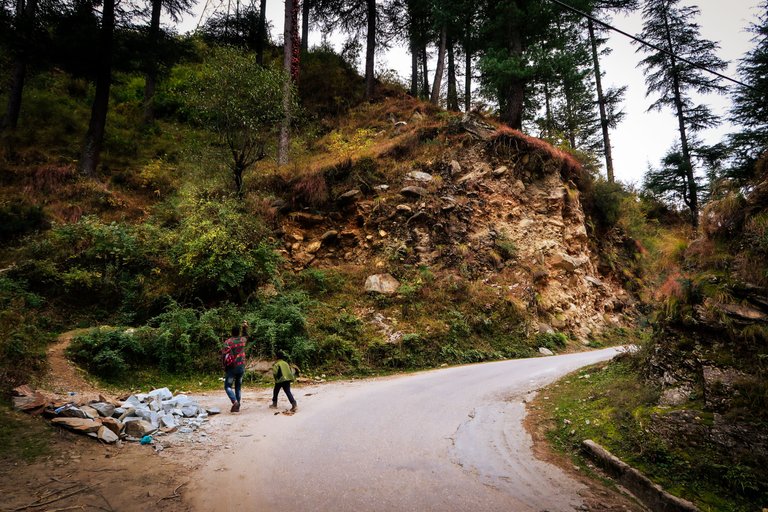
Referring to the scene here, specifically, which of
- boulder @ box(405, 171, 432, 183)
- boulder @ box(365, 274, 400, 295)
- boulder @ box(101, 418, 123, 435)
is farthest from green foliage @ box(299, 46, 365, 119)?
boulder @ box(101, 418, 123, 435)

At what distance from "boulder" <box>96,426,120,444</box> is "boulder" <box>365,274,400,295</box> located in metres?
9.35

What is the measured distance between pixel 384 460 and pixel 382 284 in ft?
30.2

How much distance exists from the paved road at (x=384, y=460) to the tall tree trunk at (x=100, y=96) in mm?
14966

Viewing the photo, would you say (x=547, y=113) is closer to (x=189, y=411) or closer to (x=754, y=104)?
(x=754, y=104)

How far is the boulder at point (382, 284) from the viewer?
13327 millimetres

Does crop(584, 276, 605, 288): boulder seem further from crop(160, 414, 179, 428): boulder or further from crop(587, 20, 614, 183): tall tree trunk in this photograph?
crop(160, 414, 179, 428): boulder

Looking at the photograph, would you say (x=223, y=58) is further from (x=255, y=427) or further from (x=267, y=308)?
(x=255, y=427)

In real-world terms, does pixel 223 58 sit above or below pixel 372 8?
below

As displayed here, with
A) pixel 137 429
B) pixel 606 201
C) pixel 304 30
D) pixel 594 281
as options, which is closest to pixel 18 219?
pixel 137 429

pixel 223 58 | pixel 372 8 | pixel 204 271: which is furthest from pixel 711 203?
pixel 372 8

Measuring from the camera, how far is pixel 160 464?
4.10 m

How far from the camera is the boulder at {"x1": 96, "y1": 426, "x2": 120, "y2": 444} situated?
4480mm

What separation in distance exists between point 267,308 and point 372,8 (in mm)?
21547

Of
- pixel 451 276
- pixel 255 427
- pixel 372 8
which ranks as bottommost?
pixel 255 427
